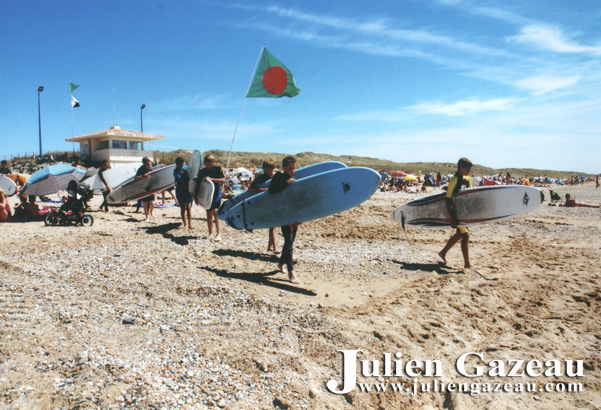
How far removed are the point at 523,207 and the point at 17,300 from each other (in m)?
8.50

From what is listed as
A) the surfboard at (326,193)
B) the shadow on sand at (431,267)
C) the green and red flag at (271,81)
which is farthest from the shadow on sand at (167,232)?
the shadow on sand at (431,267)

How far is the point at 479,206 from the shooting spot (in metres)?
7.21

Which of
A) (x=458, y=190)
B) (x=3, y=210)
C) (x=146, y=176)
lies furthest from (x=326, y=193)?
(x=3, y=210)

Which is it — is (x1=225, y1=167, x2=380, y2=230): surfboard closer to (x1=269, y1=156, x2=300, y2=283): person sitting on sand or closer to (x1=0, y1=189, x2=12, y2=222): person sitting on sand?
(x1=269, y1=156, x2=300, y2=283): person sitting on sand

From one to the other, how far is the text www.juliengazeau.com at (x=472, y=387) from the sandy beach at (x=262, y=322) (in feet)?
0.10

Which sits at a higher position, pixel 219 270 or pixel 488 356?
pixel 219 270

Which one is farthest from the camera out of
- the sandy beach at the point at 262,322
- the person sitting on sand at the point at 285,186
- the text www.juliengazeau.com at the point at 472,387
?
the person sitting on sand at the point at 285,186

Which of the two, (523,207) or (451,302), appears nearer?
(451,302)

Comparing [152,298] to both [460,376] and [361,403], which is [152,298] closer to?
[361,403]

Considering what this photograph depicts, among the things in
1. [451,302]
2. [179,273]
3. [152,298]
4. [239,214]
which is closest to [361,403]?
[451,302]

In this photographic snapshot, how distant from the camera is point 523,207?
7578 mm

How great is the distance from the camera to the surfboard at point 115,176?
12.5m

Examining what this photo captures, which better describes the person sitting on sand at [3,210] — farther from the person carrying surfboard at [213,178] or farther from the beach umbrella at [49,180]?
the person carrying surfboard at [213,178]

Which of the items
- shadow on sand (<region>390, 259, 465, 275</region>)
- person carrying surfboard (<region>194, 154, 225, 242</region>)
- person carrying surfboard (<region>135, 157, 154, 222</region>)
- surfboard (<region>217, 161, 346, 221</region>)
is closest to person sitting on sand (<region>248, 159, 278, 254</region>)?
surfboard (<region>217, 161, 346, 221</region>)
